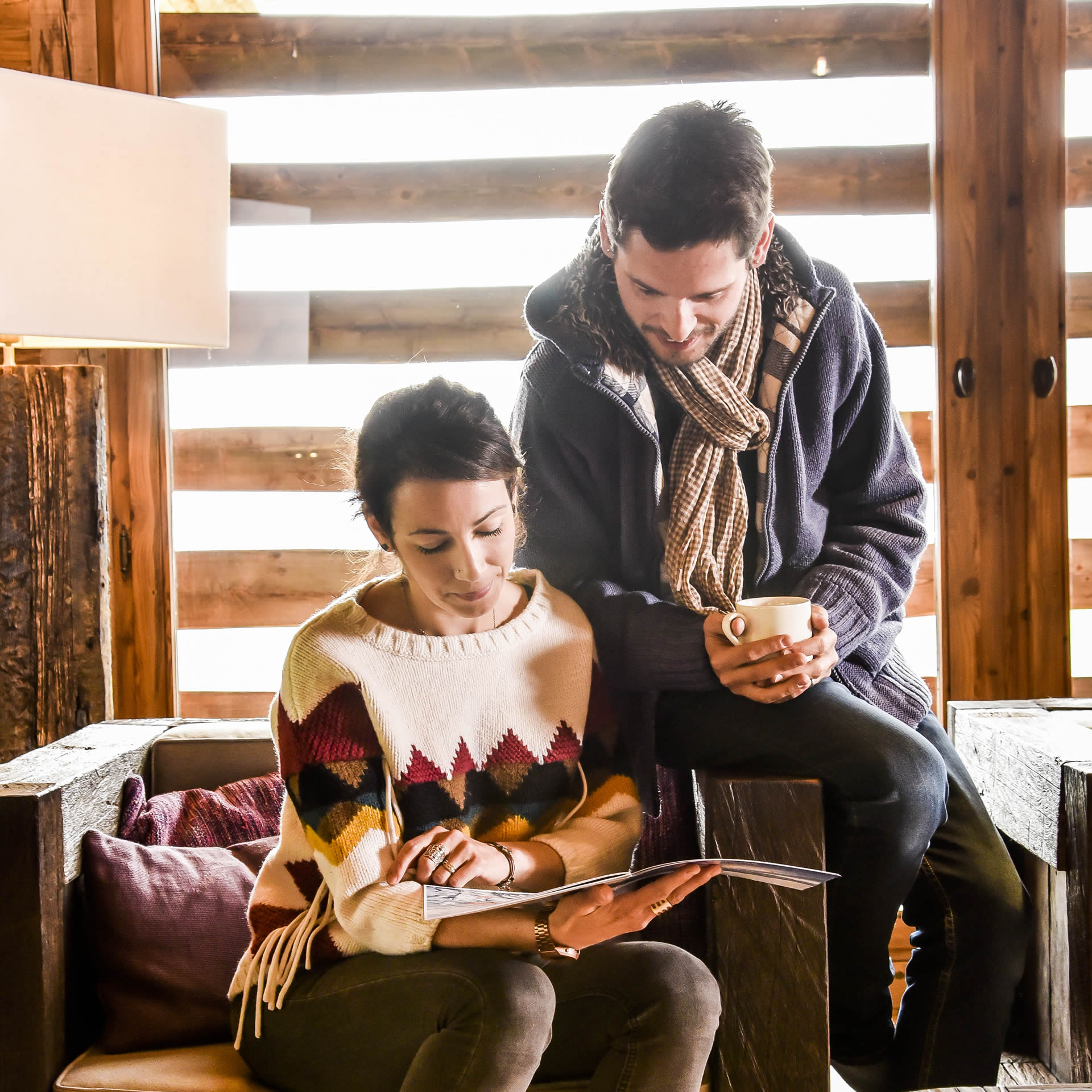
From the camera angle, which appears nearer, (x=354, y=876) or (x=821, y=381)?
(x=354, y=876)

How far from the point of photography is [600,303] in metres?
1.16

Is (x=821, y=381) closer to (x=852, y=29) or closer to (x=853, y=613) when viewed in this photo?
(x=853, y=613)

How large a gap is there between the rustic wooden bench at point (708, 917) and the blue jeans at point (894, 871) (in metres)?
0.05

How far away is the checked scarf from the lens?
114 cm

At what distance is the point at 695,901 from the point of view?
4.39 ft

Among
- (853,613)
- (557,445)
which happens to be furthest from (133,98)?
(853,613)

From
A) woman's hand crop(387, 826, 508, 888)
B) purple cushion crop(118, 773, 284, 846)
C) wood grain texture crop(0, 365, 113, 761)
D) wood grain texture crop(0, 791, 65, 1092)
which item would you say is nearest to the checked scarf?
woman's hand crop(387, 826, 508, 888)

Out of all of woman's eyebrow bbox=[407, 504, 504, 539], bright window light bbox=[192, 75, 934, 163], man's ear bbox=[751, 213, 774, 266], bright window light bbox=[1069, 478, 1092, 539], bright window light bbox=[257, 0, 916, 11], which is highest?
bright window light bbox=[257, 0, 916, 11]

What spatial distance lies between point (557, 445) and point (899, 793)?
1.72 feet

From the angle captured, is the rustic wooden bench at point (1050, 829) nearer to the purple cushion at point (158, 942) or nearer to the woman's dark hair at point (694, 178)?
the woman's dark hair at point (694, 178)

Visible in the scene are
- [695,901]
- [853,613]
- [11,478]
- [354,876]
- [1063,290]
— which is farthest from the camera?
[1063,290]

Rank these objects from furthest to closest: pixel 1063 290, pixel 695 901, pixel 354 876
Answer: pixel 1063 290
pixel 695 901
pixel 354 876

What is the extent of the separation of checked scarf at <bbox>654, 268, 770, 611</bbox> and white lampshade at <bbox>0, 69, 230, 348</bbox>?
0.74 m

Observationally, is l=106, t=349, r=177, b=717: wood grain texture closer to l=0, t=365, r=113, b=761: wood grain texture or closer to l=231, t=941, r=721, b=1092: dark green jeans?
l=0, t=365, r=113, b=761: wood grain texture
